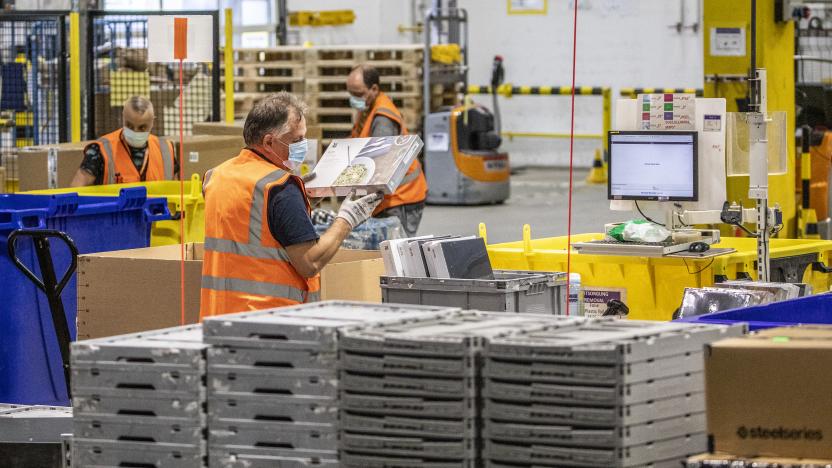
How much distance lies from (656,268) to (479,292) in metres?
1.99

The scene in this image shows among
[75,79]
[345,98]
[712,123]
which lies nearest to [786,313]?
[712,123]

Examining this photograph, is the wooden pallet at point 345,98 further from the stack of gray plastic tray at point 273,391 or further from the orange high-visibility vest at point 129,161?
the stack of gray plastic tray at point 273,391

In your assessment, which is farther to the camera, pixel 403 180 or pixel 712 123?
pixel 403 180

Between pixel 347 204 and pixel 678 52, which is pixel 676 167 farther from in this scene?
pixel 678 52

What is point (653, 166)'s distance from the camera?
298 inches

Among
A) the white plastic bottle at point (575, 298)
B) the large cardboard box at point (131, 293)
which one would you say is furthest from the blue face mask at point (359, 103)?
the white plastic bottle at point (575, 298)

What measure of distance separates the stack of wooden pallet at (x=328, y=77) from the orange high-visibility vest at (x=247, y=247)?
1235cm

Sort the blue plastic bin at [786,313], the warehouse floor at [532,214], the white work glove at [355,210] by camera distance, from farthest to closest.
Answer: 1. the warehouse floor at [532,214]
2. the white work glove at [355,210]
3. the blue plastic bin at [786,313]

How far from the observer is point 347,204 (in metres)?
5.61

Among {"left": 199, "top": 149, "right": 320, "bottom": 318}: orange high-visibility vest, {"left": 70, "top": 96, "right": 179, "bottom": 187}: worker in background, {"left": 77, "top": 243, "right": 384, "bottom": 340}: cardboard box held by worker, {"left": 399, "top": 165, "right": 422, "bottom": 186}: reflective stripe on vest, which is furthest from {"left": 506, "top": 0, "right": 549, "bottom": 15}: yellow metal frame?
{"left": 199, "top": 149, "right": 320, "bottom": 318}: orange high-visibility vest

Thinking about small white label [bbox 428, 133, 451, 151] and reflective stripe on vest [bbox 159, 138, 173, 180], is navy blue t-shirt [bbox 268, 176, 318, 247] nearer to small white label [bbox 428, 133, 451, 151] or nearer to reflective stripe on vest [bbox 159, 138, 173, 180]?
reflective stripe on vest [bbox 159, 138, 173, 180]

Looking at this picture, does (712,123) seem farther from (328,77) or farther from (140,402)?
(328,77)

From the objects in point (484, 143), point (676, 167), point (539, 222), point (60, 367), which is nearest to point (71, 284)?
point (60, 367)

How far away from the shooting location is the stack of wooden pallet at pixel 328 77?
710 inches
